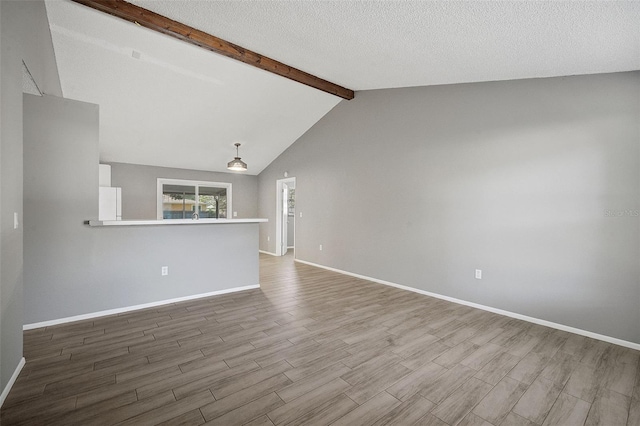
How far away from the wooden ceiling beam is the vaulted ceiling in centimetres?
16

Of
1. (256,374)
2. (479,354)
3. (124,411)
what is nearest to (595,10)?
(479,354)

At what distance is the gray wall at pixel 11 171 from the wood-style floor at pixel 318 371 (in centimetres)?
35

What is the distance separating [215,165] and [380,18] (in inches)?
237

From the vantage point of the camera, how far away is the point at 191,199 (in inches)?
307

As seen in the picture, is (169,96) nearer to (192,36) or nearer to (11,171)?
(192,36)

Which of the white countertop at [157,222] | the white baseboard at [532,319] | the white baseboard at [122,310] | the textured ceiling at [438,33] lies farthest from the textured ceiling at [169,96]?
the white baseboard at [532,319]

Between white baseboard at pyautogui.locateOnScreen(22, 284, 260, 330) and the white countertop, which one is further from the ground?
the white countertop

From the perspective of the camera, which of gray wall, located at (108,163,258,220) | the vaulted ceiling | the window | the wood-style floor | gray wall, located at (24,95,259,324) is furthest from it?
the window

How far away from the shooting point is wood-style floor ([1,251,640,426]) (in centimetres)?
175

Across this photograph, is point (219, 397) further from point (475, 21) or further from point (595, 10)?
point (595, 10)

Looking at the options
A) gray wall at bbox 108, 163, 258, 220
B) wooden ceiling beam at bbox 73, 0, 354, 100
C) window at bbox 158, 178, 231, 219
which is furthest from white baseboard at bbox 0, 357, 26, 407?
window at bbox 158, 178, 231, 219

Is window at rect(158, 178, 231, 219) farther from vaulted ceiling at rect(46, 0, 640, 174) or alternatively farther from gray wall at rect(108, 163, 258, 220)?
vaulted ceiling at rect(46, 0, 640, 174)

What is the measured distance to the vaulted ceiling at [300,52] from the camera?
2.13 m

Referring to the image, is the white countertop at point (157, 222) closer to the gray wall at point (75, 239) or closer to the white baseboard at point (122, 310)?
the gray wall at point (75, 239)
